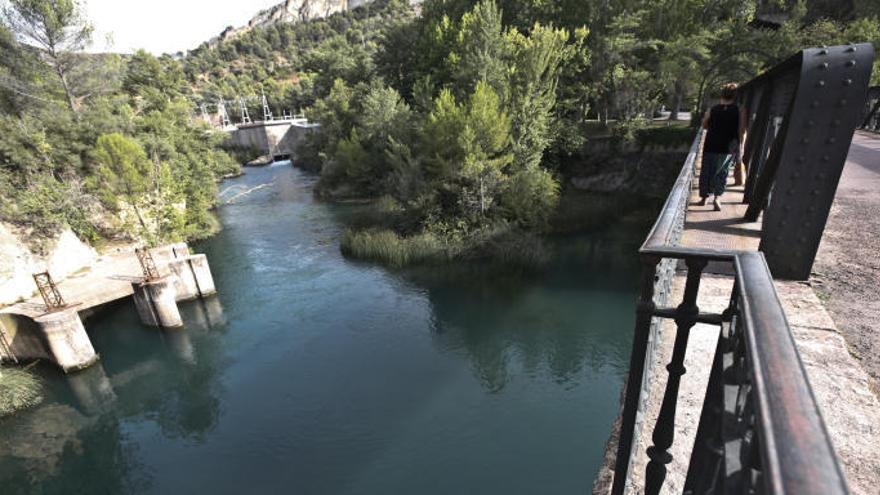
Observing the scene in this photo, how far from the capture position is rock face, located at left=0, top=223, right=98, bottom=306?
18.5 metres

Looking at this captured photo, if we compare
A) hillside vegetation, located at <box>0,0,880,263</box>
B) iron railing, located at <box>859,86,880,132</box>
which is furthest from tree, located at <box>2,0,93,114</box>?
iron railing, located at <box>859,86,880,132</box>

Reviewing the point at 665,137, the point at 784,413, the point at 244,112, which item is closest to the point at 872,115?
the point at 665,137

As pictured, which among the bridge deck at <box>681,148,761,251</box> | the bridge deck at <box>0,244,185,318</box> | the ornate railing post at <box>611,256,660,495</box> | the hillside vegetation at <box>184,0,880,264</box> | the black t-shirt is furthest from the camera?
the hillside vegetation at <box>184,0,880,264</box>

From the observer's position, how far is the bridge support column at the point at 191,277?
20.8 meters

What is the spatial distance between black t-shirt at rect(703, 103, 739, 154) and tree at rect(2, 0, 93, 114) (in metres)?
34.0

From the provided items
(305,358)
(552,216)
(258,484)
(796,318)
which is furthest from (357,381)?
(552,216)

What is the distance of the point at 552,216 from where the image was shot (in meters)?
26.6

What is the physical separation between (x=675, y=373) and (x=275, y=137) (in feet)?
274

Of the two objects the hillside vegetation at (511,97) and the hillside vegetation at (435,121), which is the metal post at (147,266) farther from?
the hillside vegetation at (511,97)

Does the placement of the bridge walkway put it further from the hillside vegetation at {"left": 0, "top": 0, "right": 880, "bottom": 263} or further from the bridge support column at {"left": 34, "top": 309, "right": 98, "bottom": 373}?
the bridge support column at {"left": 34, "top": 309, "right": 98, "bottom": 373}

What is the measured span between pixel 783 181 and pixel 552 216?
23232 millimetres

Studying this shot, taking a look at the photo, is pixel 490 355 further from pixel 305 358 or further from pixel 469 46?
pixel 469 46

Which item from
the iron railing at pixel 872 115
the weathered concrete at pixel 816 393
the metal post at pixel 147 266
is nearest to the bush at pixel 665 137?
the iron railing at pixel 872 115

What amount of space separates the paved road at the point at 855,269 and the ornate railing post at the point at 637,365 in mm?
1892
